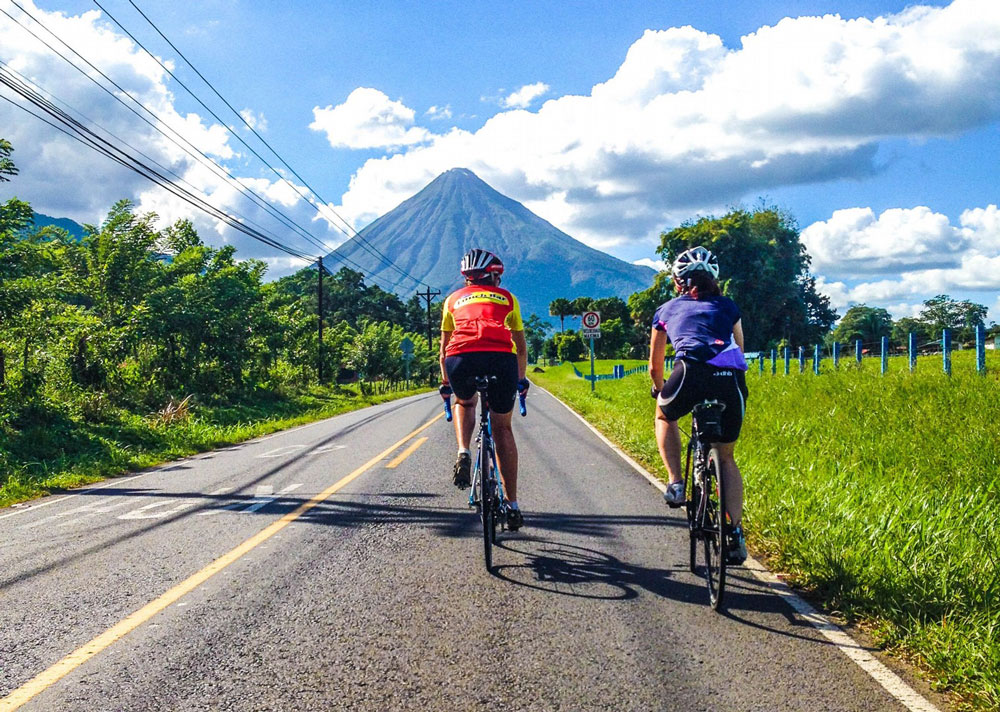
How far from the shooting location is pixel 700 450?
15.7 ft

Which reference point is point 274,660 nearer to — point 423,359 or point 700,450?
point 700,450

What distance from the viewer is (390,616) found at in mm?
4223

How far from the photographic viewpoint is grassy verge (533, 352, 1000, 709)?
3.70 m

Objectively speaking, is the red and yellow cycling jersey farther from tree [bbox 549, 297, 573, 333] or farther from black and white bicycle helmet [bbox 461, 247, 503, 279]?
tree [bbox 549, 297, 573, 333]

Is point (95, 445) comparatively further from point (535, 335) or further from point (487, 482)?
point (535, 335)

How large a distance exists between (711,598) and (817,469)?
347 cm

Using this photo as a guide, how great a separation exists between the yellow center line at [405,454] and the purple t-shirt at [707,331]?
21.5ft

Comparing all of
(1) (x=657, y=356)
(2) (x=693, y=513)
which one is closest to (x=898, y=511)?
(2) (x=693, y=513)

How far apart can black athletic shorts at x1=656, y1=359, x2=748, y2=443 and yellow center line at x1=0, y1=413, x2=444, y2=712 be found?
10.9ft

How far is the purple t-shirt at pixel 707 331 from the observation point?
4.49m

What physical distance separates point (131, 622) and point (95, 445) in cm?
1056

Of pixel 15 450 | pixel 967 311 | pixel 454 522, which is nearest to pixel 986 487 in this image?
pixel 454 522

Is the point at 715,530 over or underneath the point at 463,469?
underneath

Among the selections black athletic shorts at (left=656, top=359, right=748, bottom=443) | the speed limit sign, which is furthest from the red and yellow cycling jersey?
the speed limit sign
